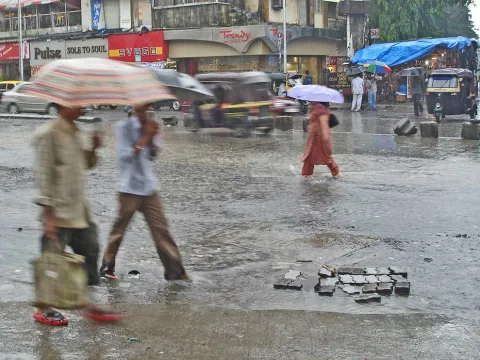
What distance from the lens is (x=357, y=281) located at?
6.79 m

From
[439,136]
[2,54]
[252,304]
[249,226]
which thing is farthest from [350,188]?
[2,54]

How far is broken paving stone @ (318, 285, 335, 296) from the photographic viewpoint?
6.50 m

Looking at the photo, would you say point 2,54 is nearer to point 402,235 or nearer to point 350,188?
point 350,188

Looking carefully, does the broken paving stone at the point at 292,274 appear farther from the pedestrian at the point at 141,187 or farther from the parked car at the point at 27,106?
the parked car at the point at 27,106

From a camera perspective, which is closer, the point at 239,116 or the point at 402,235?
the point at 402,235

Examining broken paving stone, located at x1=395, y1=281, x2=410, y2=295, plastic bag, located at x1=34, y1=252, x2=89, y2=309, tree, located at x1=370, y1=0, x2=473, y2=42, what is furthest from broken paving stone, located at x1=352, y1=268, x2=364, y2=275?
tree, located at x1=370, y1=0, x2=473, y2=42

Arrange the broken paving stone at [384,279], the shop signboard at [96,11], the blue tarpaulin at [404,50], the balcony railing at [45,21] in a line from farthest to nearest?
1. the balcony railing at [45,21]
2. the shop signboard at [96,11]
3. the blue tarpaulin at [404,50]
4. the broken paving stone at [384,279]

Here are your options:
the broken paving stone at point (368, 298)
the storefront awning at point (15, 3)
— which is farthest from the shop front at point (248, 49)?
the broken paving stone at point (368, 298)

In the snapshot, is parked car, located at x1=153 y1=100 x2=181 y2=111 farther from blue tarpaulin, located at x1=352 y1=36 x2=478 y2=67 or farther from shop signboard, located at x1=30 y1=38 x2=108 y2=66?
blue tarpaulin, located at x1=352 y1=36 x2=478 y2=67

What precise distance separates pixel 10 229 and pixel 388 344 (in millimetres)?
5406

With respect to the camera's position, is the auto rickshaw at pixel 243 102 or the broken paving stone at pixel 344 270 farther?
the auto rickshaw at pixel 243 102

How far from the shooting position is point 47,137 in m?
5.12

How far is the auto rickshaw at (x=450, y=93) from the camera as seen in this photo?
25625 mm

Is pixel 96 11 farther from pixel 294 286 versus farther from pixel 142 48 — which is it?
pixel 294 286
